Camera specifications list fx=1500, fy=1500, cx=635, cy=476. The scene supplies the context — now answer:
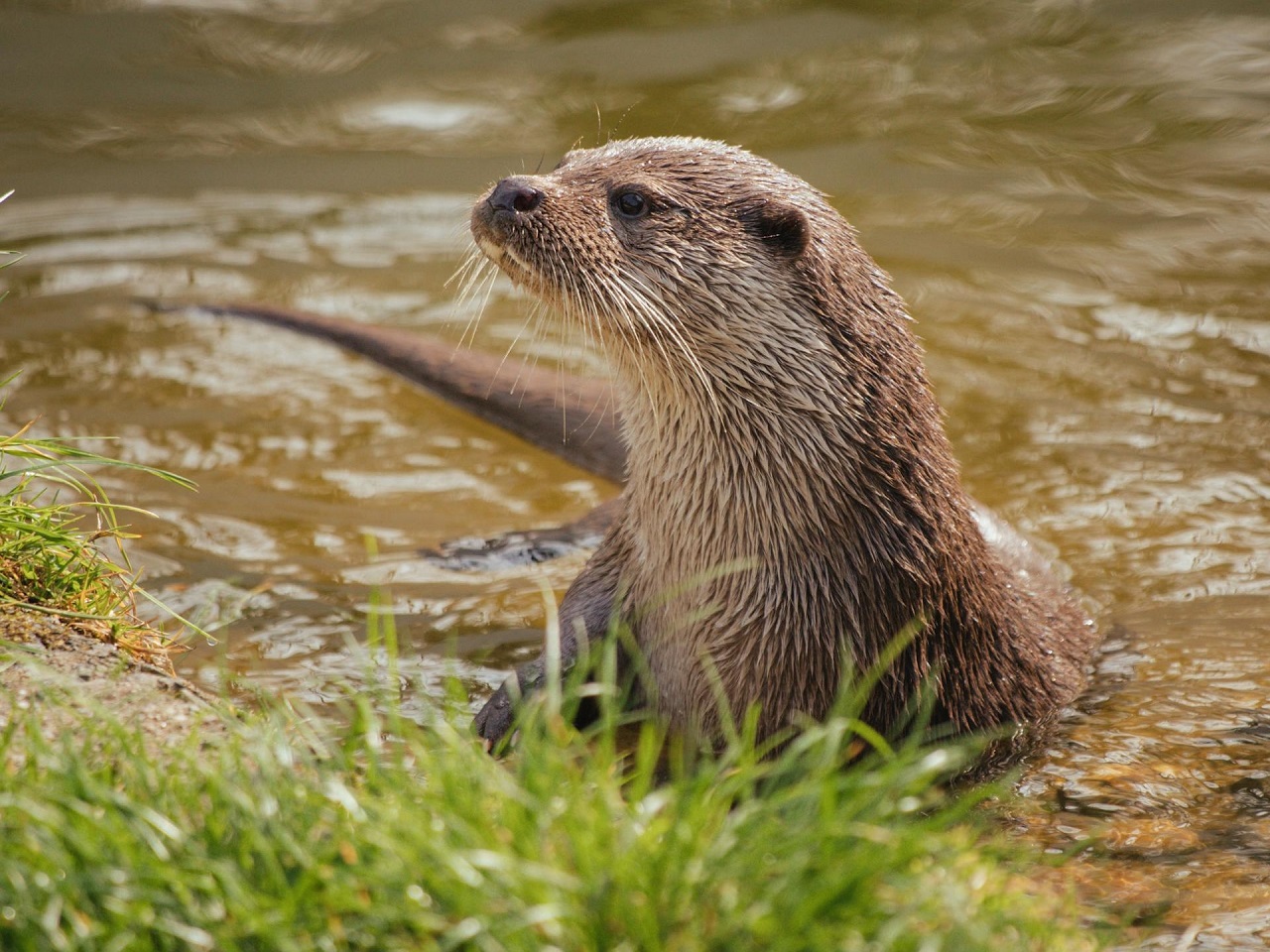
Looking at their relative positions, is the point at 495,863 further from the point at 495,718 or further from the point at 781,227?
the point at 781,227

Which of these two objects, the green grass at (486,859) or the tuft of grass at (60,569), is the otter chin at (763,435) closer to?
the tuft of grass at (60,569)

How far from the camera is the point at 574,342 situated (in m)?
5.14

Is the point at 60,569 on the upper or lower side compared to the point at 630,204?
lower

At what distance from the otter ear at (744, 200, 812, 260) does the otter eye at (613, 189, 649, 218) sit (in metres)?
0.19

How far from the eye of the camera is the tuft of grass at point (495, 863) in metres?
1.57

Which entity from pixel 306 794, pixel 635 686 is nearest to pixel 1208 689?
pixel 635 686

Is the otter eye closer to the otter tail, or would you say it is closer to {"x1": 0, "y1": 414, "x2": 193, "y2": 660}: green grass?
{"x1": 0, "y1": 414, "x2": 193, "y2": 660}: green grass

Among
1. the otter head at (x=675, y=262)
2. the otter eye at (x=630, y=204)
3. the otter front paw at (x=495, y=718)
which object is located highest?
the otter eye at (x=630, y=204)

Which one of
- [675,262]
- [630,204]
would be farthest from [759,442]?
[630,204]

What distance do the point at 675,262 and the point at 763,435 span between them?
1.15 ft

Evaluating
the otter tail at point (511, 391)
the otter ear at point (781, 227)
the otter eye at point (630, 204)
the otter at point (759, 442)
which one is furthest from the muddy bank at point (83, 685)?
the otter tail at point (511, 391)

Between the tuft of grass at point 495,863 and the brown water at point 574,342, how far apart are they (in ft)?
0.91

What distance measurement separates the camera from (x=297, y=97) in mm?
6766

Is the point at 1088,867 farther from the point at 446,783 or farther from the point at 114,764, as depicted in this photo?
the point at 114,764
